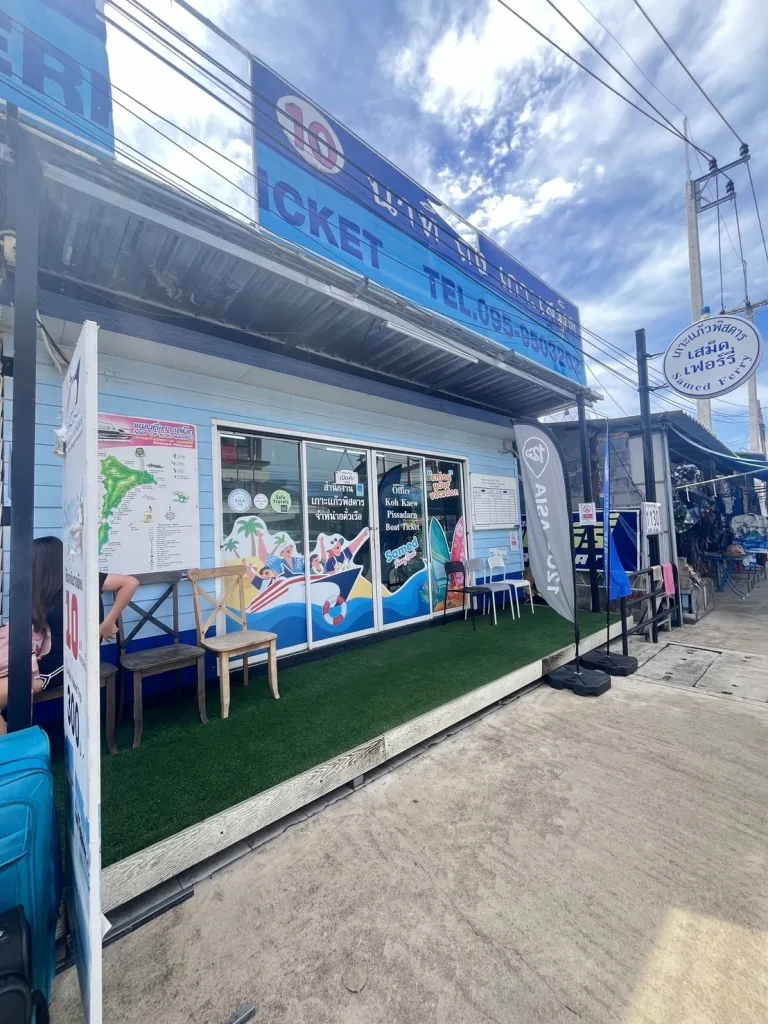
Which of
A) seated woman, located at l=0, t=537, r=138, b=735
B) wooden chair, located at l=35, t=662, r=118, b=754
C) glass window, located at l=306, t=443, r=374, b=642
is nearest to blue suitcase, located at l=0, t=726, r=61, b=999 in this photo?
seated woman, located at l=0, t=537, r=138, b=735

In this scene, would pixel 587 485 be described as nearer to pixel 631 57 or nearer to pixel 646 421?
pixel 646 421

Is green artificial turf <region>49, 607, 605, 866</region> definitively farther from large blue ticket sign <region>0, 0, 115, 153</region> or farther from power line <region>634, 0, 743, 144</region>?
power line <region>634, 0, 743, 144</region>

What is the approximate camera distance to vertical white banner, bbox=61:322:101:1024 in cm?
108

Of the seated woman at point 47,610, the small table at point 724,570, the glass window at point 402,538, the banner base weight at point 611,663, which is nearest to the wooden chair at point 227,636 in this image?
the seated woman at point 47,610

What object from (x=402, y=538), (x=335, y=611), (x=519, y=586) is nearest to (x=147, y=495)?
(x=335, y=611)

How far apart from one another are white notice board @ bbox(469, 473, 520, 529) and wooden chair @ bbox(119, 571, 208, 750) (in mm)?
4206

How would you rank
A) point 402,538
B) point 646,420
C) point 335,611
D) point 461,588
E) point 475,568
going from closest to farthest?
point 335,611, point 402,538, point 646,420, point 461,588, point 475,568

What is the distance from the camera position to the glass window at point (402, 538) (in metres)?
5.29

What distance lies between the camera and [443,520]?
6.06 metres

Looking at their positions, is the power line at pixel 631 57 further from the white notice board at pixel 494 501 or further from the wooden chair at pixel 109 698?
the wooden chair at pixel 109 698

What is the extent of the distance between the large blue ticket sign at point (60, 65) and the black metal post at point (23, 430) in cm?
43

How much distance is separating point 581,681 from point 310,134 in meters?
5.10

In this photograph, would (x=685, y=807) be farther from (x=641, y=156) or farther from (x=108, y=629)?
→ (x=641, y=156)

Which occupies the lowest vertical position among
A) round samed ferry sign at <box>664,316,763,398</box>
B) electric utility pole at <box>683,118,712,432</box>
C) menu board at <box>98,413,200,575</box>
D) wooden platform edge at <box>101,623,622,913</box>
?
wooden platform edge at <box>101,623,622,913</box>
